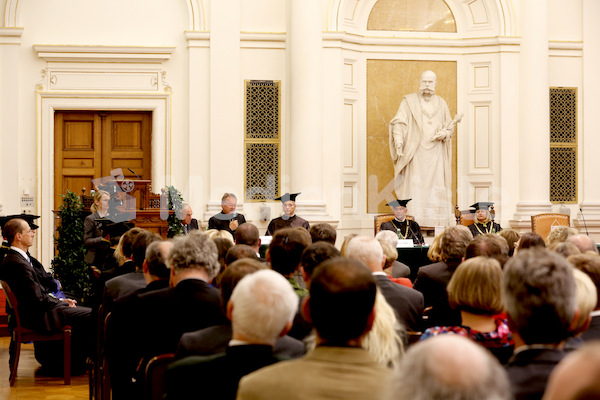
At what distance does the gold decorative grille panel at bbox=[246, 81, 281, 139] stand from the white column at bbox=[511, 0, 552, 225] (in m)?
3.74

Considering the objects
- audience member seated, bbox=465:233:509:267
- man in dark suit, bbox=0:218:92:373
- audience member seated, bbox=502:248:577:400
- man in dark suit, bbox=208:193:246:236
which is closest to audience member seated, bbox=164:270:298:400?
audience member seated, bbox=502:248:577:400

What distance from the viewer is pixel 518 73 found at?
39.5 feet

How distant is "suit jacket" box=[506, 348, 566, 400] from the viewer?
2.19m

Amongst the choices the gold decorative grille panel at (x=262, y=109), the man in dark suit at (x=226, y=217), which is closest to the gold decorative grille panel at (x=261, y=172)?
the gold decorative grille panel at (x=262, y=109)

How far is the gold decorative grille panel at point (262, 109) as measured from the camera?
11703 mm

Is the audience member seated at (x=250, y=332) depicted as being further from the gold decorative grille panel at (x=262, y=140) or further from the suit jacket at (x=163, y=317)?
the gold decorative grille panel at (x=262, y=140)

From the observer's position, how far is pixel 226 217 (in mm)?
10297

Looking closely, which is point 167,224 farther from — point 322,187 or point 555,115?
point 555,115

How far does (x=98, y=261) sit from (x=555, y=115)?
7565mm

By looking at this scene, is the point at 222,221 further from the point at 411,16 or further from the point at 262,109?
the point at 411,16

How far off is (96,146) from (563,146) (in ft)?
23.4

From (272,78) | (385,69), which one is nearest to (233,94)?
(272,78)

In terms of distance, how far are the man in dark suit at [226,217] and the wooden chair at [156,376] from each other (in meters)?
6.45

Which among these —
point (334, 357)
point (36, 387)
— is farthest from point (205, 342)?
point (36, 387)
